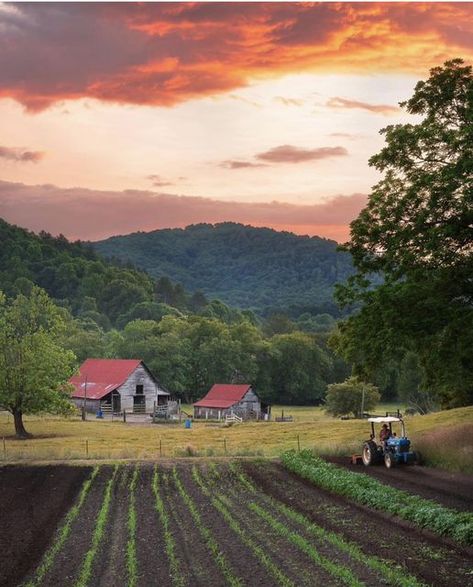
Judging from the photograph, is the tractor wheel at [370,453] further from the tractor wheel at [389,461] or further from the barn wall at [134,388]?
the barn wall at [134,388]

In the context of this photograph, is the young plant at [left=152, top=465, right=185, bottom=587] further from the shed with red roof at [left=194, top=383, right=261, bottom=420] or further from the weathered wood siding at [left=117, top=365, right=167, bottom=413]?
the shed with red roof at [left=194, top=383, right=261, bottom=420]

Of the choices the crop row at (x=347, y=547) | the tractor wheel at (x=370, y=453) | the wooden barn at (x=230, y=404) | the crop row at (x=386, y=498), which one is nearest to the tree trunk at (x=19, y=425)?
the crop row at (x=386, y=498)

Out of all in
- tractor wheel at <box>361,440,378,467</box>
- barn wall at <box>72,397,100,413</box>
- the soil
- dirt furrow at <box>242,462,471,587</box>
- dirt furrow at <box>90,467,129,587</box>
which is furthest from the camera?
barn wall at <box>72,397,100,413</box>

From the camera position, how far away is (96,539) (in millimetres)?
22609

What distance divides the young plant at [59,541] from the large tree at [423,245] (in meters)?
13.3

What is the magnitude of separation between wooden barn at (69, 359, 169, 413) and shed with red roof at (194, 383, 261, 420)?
497 cm

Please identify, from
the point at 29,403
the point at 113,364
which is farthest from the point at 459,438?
the point at 113,364

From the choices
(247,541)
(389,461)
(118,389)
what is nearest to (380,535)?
(247,541)

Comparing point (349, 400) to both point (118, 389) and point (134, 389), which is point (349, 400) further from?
point (118, 389)

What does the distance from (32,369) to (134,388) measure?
32499 mm

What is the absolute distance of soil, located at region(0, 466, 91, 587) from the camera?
811 inches

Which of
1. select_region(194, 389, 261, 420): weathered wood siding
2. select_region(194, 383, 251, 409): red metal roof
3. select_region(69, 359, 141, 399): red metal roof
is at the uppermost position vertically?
select_region(69, 359, 141, 399): red metal roof

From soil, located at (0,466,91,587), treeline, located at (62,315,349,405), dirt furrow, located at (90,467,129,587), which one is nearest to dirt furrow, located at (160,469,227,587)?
dirt furrow, located at (90,467,129,587)

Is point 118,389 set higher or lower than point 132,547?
higher
